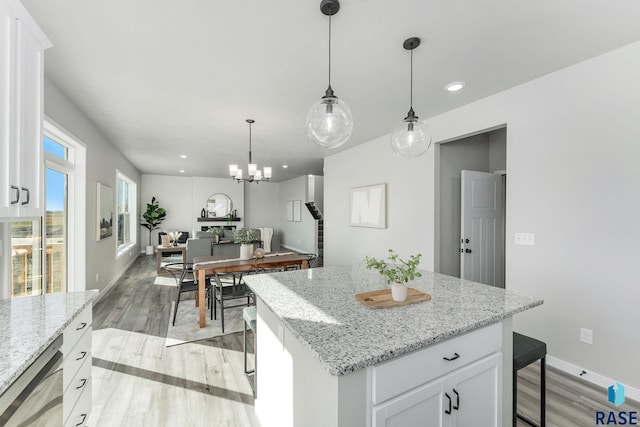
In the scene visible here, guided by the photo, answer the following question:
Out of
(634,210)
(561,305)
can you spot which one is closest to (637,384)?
(561,305)

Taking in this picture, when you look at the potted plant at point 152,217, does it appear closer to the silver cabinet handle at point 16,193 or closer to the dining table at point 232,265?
the dining table at point 232,265

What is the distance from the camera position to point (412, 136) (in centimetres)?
200

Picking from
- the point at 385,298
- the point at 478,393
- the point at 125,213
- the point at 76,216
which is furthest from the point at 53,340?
the point at 125,213

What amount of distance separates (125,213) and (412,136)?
24.3ft

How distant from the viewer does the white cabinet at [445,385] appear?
1.00 meters

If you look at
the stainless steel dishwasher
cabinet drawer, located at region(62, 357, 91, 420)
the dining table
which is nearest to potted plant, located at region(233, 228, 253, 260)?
the dining table

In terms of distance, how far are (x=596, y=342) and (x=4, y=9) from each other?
4186 millimetres

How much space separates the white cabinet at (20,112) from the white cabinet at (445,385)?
1.80m

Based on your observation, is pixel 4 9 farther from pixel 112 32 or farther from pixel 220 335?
pixel 220 335

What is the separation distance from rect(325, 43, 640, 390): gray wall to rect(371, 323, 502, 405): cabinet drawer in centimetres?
158

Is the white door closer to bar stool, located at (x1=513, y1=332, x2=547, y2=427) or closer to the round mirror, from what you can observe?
bar stool, located at (x1=513, y1=332, x2=547, y2=427)

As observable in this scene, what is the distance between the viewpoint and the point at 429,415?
1.12 metres

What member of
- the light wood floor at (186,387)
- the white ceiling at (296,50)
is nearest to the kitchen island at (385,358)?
the light wood floor at (186,387)

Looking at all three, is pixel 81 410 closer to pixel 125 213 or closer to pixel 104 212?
pixel 104 212
